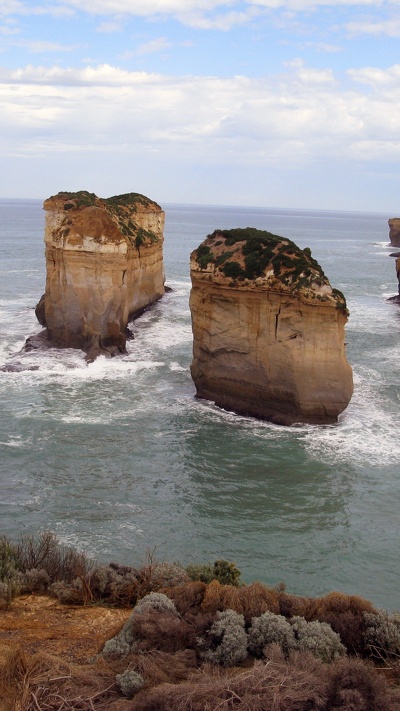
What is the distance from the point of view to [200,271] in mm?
27906

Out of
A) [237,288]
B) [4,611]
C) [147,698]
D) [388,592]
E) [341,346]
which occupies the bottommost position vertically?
[388,592]

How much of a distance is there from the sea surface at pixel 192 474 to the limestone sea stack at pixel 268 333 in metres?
0.93

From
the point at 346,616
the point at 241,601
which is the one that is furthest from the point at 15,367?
the point at 346,616

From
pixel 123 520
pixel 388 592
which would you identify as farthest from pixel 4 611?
pixel 388 592

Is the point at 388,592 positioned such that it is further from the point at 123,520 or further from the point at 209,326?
the point at 209,326

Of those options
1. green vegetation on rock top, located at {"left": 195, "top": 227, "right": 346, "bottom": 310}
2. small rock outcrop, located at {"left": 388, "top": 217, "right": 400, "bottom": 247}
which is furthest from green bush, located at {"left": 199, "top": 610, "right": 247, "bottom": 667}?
small rock outcrop, located at {"left": 388, "top": 217, "right": 400, "bottom": 247}

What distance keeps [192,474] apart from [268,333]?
23.2 feet

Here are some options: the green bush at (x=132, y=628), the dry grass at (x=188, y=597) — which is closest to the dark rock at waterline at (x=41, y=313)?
the dry grass at (x=188, y=597)

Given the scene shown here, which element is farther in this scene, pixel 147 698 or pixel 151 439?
pixel 151 439

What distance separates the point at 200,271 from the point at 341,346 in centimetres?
655

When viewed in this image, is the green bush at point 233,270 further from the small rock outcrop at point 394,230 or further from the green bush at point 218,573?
the small rock outcrop at point 394,230

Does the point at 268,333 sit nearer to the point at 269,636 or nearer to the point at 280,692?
the point at 269,636

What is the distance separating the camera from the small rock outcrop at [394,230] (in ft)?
339

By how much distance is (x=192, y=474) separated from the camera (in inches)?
866
